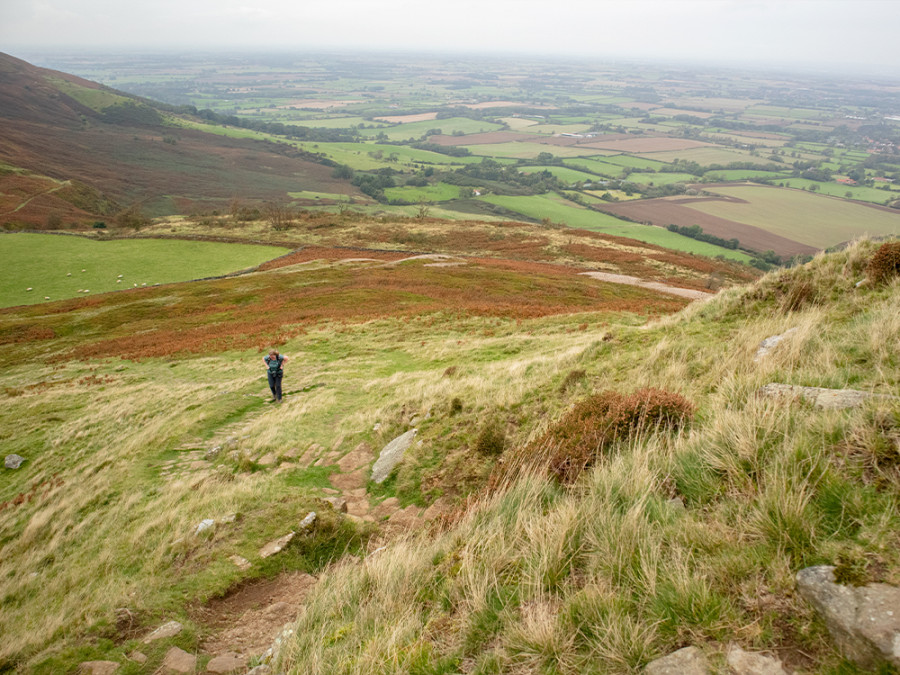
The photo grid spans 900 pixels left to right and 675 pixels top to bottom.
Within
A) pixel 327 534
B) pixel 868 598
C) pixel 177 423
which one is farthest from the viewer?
pixel 177 423

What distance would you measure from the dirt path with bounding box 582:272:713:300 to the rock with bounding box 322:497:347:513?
3823 centimetres

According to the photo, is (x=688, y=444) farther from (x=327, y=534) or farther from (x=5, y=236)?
(x=5, y=236)

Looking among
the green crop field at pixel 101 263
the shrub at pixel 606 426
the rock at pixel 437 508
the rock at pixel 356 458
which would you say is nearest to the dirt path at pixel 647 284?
the rock at pixel 356 458

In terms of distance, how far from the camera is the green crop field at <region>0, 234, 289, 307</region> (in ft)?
150

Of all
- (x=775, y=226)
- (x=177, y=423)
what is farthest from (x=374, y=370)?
(x=775, y=226)

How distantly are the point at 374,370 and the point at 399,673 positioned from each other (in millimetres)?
16960

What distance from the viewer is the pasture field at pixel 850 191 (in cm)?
11412

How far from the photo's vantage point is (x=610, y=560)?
4312mm

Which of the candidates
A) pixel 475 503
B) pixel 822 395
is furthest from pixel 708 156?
pixel 475 503

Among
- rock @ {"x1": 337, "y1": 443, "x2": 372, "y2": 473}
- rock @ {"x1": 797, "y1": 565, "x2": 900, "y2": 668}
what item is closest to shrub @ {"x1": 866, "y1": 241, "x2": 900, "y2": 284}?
rock @ {"x1": 797, "y1": 565, "x2": 900, "y2": 668}

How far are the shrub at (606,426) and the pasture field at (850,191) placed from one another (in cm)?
14837

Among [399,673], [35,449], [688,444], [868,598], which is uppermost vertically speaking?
[868,598]

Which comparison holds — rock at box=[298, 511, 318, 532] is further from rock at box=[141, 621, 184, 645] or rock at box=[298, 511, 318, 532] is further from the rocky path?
rock at box=[141, 621, 184, 645]

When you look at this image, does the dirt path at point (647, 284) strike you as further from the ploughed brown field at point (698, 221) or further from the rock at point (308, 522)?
the ploughed brown field at point (698, 221)
